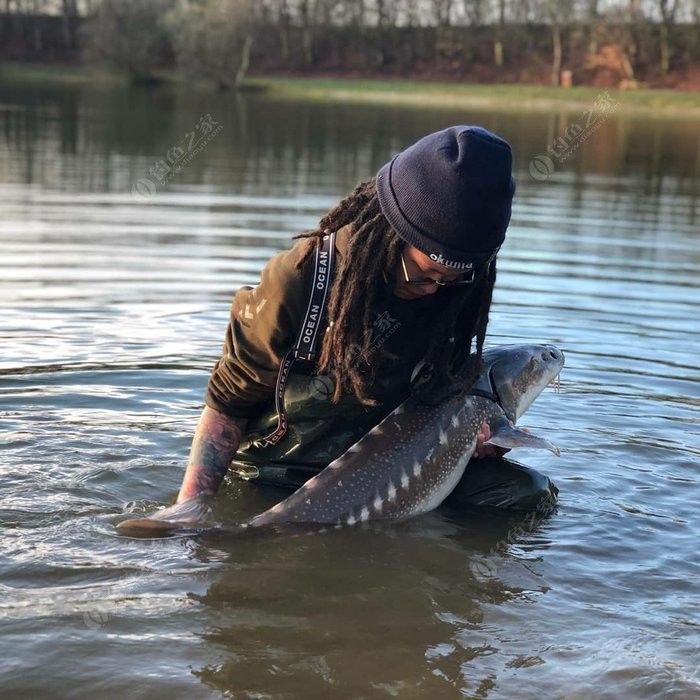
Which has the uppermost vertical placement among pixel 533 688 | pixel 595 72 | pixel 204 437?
pixel 595 72

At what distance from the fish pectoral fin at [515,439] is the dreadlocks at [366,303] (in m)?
0.40

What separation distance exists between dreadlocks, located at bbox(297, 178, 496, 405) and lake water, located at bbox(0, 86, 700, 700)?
827 mm

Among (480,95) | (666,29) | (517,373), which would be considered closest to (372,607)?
(517,373)

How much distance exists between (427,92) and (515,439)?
56823 mm

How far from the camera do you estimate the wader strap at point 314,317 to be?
444 centimetres

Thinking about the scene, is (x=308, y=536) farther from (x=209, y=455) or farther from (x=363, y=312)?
(x=363, y=312)

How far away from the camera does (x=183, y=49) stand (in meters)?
66.2

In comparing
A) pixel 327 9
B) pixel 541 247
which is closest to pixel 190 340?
pixel 541 247

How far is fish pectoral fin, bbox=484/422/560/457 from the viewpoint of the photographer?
15.9ft

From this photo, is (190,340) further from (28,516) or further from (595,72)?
(595,72)

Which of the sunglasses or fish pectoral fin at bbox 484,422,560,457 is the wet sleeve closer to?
the sunglasses

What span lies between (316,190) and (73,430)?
12.5 m

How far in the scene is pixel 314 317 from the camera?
4480 millimetres

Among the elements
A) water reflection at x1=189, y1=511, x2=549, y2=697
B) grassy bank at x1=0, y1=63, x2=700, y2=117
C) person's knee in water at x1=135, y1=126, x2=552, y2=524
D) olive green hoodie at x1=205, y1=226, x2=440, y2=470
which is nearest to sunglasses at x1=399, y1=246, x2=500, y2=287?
person's knee in water at x1=135, y1=126, x2=552, y2=524
